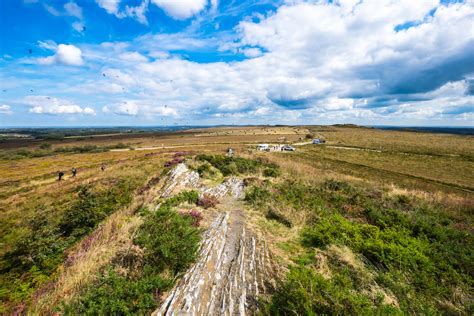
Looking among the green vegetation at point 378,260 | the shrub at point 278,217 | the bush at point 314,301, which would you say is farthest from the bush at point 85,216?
the bush at point 314,301

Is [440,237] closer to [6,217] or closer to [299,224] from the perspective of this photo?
[299,224]

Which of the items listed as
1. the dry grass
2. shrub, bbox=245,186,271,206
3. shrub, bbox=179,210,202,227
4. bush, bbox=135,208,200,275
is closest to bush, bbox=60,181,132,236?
the dry grass

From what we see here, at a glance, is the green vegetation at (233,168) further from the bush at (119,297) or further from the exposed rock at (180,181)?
the bush at (119,297)

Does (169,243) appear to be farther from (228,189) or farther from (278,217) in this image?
(228,189)

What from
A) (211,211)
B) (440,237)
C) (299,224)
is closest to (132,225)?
(211,211)

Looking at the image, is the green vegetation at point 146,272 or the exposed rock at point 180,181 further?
the exposed rock at point 180,181

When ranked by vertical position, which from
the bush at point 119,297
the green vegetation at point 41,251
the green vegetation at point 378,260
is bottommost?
the green vegetation at point 41,251
